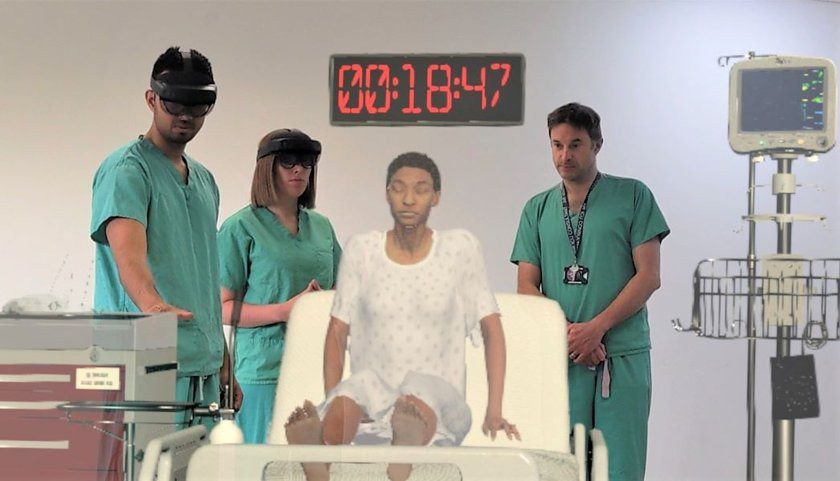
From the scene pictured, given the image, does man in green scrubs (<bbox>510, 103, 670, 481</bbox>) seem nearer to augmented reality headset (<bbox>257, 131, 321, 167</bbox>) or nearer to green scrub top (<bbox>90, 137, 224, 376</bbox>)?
augmented reality headset (<bbox>257, 131, 321, 167</bbox>)

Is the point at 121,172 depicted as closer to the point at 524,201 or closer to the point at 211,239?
the point at 211,239

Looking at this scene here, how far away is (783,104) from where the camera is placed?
210 centimetres

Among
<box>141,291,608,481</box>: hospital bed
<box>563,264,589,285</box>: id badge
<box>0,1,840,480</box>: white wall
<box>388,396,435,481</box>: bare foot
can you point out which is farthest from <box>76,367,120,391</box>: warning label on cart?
<box>563,264,589,285</box>: id badge

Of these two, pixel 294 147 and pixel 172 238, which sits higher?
pixel 294 147

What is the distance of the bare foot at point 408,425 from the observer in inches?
63.5

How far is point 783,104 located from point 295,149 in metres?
0.90

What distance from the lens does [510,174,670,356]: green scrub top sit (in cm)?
210

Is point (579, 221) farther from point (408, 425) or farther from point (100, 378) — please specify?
point (100, 378)

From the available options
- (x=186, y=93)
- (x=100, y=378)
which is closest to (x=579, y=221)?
(x=186, y=93)

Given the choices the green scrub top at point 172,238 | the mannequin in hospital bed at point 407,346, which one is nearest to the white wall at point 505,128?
the green scrub top at point 172,238

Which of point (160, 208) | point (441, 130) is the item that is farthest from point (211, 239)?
point (441, 130)

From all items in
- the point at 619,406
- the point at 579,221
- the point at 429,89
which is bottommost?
the point at 619,406

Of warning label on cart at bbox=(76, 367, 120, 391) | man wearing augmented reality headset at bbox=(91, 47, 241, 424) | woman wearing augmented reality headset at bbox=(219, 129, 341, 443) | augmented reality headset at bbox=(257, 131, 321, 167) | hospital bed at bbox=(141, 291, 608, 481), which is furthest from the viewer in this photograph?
augmented reality headset at bbox=(257, 131, 321, 167)

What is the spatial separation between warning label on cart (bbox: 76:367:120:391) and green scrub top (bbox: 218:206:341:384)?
0.59 m
